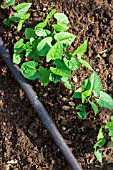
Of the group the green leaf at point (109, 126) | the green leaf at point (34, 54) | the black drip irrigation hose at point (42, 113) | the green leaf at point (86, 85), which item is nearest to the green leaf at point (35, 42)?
the green leaf at point (34, 54)

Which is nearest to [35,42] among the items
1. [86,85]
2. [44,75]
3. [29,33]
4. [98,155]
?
[29,33]

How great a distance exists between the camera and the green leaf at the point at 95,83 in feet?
5.36

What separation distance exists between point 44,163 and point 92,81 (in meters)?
0.43

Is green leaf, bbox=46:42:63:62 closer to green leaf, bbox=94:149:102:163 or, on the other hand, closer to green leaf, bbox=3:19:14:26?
green leaf, bbox=3:19:14:26

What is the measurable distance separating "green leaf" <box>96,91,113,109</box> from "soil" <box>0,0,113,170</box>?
0.08 meters

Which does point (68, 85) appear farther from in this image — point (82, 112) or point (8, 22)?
point (8, 22)

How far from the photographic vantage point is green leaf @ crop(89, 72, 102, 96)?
5.36 ft

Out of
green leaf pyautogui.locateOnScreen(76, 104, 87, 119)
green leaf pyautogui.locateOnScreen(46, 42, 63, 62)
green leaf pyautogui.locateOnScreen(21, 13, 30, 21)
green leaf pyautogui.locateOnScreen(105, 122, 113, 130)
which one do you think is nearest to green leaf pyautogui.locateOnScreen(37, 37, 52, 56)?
green leaf pyautogui.locateOnScreen(46, 42, 63, 62)

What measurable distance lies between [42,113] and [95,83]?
0.27 meters

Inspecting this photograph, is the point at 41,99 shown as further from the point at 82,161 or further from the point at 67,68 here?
the point at 82,161

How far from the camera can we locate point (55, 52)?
1.63 m

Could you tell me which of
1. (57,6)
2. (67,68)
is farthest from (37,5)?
(67,68)

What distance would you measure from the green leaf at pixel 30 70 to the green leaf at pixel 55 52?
0.07 meters

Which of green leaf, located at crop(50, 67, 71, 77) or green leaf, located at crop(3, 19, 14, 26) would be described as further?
green leaf, located at crop(3, 19, 14, 26)
